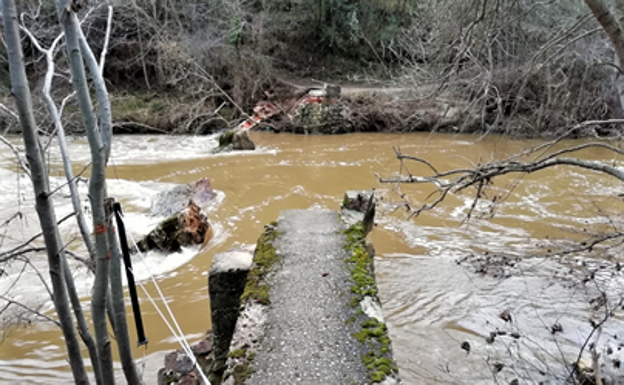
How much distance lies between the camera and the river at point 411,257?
4.43 meters

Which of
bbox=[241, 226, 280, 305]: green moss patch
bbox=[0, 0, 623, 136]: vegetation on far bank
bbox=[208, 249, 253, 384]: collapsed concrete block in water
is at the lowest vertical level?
bbox=[208, 249, 253, 384]: collapsed concrete block in water

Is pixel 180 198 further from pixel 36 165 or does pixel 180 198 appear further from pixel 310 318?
pixel 36 165

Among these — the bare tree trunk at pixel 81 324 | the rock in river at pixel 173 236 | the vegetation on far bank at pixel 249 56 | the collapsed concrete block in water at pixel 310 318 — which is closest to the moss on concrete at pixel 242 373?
the collapsed concrete block in water at pixel 310 318

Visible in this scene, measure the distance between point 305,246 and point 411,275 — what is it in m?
2.77

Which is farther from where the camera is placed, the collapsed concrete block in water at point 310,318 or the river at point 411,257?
the river at point 411,257

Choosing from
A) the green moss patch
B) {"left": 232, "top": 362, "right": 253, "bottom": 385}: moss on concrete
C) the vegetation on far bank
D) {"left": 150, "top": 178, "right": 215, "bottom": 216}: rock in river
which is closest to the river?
{"left": 150, "top": 178, "right": 215, "bottom": 216}: rock in river

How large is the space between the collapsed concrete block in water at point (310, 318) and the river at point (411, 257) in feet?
2.78

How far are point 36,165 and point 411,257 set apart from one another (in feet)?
19.0

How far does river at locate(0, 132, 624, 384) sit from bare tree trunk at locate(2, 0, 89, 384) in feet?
1.50

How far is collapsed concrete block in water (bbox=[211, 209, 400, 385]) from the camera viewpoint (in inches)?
96.5

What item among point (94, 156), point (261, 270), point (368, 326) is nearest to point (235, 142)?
point (261, 270)

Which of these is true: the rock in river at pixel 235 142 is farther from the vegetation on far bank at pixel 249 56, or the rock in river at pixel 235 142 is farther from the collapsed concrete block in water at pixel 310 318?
the collapsed concrete block in water at pixel 310 318

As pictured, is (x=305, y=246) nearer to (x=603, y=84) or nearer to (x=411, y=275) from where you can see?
(x=411, y=275)

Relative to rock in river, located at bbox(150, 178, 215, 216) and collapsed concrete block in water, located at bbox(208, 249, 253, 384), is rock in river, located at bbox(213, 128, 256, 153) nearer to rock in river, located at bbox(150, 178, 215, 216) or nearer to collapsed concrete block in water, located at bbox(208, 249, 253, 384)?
rock in river, located at bbox(150, 178, 215, 216)
